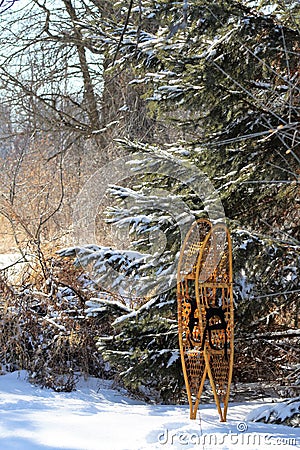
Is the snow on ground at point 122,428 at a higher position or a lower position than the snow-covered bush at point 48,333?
lower

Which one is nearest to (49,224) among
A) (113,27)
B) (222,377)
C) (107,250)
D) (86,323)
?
(86,323)

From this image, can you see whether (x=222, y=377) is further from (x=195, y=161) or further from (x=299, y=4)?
(x=299, y=4)

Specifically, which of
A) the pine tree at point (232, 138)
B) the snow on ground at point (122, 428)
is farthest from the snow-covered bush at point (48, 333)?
the pine tree at point (232, 138)

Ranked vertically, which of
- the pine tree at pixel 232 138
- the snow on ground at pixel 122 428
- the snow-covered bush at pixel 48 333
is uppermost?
the pine tree at pixel 232 138

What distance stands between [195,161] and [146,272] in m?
0.90

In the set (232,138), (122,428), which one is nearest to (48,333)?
(122,428)

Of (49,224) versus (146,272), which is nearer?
(146,272)

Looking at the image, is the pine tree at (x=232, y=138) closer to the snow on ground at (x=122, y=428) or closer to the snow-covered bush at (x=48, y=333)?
the snow on ground at (x=122, y=428)

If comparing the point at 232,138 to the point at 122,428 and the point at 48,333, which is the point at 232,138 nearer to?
the point at 122,428

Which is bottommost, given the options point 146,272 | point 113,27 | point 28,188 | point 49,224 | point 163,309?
point 163,309

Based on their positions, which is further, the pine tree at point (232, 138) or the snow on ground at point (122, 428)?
the pine tree at point (232, 138)

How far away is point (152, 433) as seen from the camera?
3270mm

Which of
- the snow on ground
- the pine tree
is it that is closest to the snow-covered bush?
the snow on ground

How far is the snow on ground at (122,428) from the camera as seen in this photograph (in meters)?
3.02
